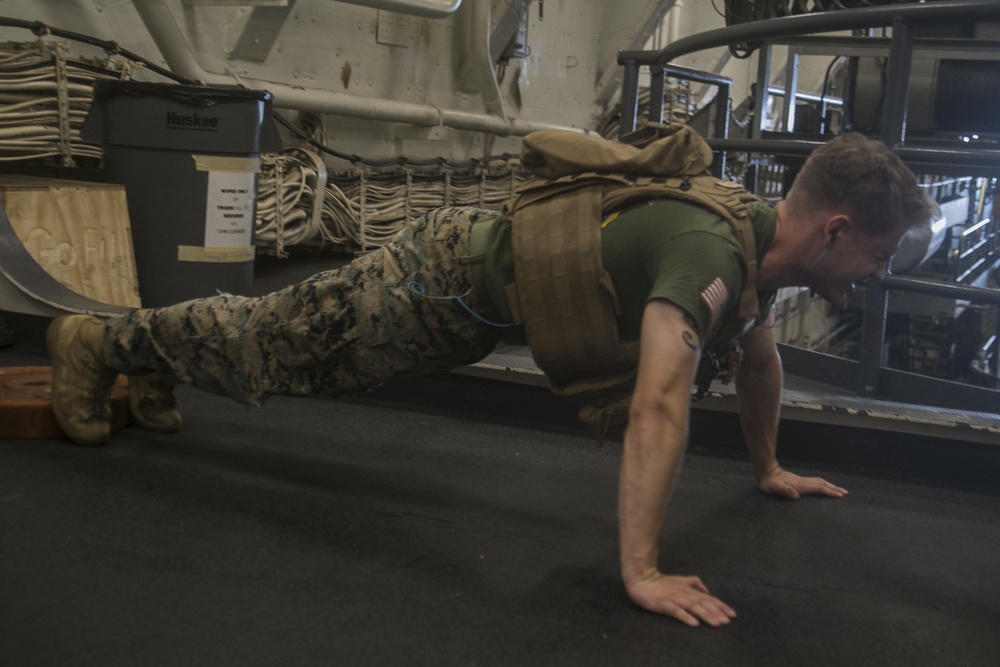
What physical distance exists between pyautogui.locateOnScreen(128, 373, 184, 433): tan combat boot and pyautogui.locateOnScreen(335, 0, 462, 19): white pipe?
2420 mm

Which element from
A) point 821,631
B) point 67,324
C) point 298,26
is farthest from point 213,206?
point 821,631

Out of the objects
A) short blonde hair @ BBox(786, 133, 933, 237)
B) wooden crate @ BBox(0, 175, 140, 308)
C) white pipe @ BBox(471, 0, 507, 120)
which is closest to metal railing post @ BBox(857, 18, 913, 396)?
short blonde hair @ BBox(786, 133, 933, 237)

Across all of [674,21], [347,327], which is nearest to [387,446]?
[347,327]

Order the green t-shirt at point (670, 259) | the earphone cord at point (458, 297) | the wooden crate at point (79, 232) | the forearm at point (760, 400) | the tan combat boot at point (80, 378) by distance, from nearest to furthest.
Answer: the green t-shirt at point (670, 259)
the earphone cord at point (458, 297)
the forearm at point (760, 400)
the tan combat boot at point (80, 378)
the wooden crate at point (79, 232)

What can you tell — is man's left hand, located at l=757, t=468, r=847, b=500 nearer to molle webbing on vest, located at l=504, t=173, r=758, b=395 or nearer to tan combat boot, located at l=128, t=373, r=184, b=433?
molle webbing on vest, located at l=504, t=173, r=758, b=395

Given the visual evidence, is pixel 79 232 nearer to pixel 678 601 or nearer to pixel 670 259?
pixel 670 259

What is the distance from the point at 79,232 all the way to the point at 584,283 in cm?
229

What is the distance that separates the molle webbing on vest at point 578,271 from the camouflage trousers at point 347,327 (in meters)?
0.14

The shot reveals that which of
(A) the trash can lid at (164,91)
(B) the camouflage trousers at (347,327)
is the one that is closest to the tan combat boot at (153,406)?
(B) the camouflage trousers at (347,327)

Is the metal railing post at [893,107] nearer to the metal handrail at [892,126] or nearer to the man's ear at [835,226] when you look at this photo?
the metal handrail at [892,126]

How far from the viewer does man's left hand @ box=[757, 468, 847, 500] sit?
80.5 inches

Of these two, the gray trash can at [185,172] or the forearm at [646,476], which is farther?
the gray trash can at [185,172]

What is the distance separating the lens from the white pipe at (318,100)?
3719 millimetres

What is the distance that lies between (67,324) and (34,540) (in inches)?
27.3
